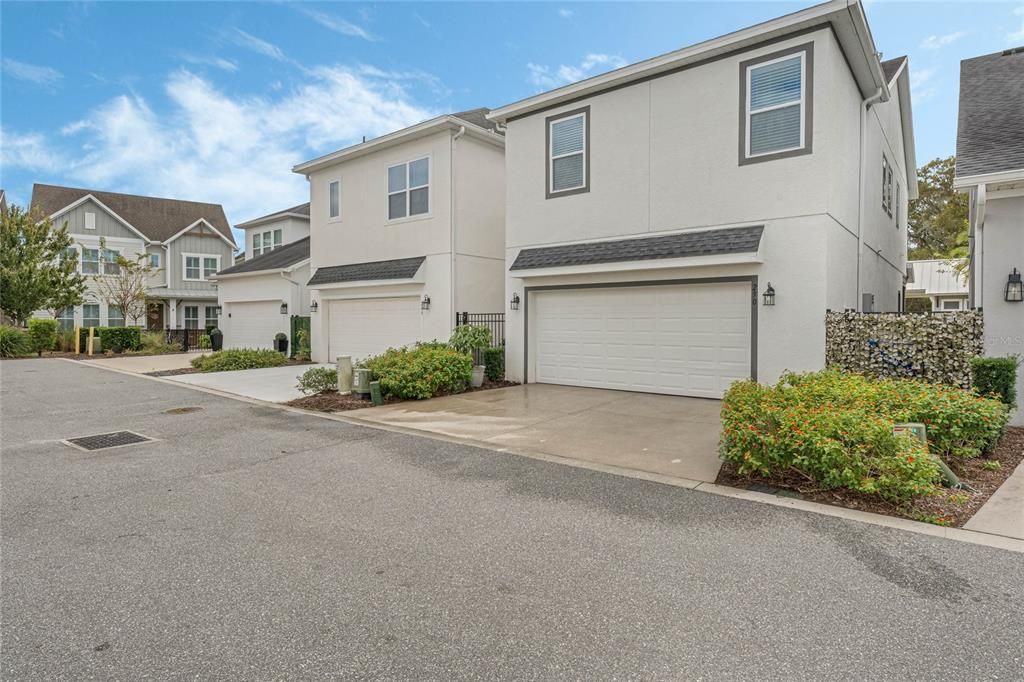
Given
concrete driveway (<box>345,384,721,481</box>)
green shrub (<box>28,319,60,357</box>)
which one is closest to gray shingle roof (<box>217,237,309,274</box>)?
green shrub (<box>28,319,60,357</box>)

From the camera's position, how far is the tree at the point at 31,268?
21.5 m

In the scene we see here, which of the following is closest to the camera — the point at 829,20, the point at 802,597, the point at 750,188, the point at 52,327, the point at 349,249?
the point at 802,597

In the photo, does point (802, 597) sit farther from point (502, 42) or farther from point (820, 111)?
point (502, 42)

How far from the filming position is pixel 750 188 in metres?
9.65

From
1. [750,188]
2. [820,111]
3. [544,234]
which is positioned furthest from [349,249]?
[820,111]

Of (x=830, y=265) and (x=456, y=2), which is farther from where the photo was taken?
(x=456, y=2)

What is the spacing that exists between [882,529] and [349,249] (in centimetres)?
1490

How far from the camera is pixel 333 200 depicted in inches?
669

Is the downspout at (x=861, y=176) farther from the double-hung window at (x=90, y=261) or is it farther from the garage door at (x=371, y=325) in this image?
the double-hung window at (x=90, y=261)

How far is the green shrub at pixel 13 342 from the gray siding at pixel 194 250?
1004 centimetres

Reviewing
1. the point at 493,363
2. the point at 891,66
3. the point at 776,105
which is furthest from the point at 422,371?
the point at 891,66

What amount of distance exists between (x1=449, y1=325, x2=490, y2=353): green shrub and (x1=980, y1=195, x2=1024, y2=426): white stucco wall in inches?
345

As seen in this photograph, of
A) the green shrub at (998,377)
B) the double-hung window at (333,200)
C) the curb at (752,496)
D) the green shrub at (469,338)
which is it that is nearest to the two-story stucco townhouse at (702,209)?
the green shrub at (469,338)

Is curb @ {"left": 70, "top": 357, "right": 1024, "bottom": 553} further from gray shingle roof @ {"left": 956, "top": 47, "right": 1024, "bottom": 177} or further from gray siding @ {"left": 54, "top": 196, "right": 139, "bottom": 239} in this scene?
gray siding @ {"left": 54, "top": 196, "right": 139, "bottom": 239}
